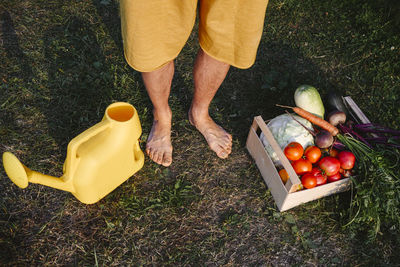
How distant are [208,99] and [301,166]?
80cm

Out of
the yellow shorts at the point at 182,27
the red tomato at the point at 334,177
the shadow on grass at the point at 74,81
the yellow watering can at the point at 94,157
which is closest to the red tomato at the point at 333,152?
the red tomato at the point at 334,177

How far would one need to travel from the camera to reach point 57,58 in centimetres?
297

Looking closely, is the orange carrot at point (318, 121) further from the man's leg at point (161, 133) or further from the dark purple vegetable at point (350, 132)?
the man's leg at point (161, 133)

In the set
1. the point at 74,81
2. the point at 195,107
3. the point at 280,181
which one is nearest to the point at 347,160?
the point at 280,181

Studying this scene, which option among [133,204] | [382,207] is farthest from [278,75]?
[133,204]

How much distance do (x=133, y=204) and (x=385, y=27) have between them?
3119 millimetres

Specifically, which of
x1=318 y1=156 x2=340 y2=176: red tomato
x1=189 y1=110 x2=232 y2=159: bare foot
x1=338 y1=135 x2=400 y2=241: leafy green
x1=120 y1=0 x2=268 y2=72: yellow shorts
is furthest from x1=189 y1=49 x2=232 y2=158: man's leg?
x1=338 y1=135 x2=400 y2=241: leafy green

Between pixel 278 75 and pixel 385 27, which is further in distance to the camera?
pixel 385 27

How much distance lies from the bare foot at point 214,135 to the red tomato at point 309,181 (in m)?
0.63

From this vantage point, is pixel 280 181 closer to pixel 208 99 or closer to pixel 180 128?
pixel 208 99

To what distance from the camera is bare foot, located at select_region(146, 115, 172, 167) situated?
242 cm

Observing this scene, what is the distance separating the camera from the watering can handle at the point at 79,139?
67.1 inches

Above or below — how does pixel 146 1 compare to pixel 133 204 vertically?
above

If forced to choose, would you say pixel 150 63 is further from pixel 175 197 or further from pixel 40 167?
pixel 40 167
